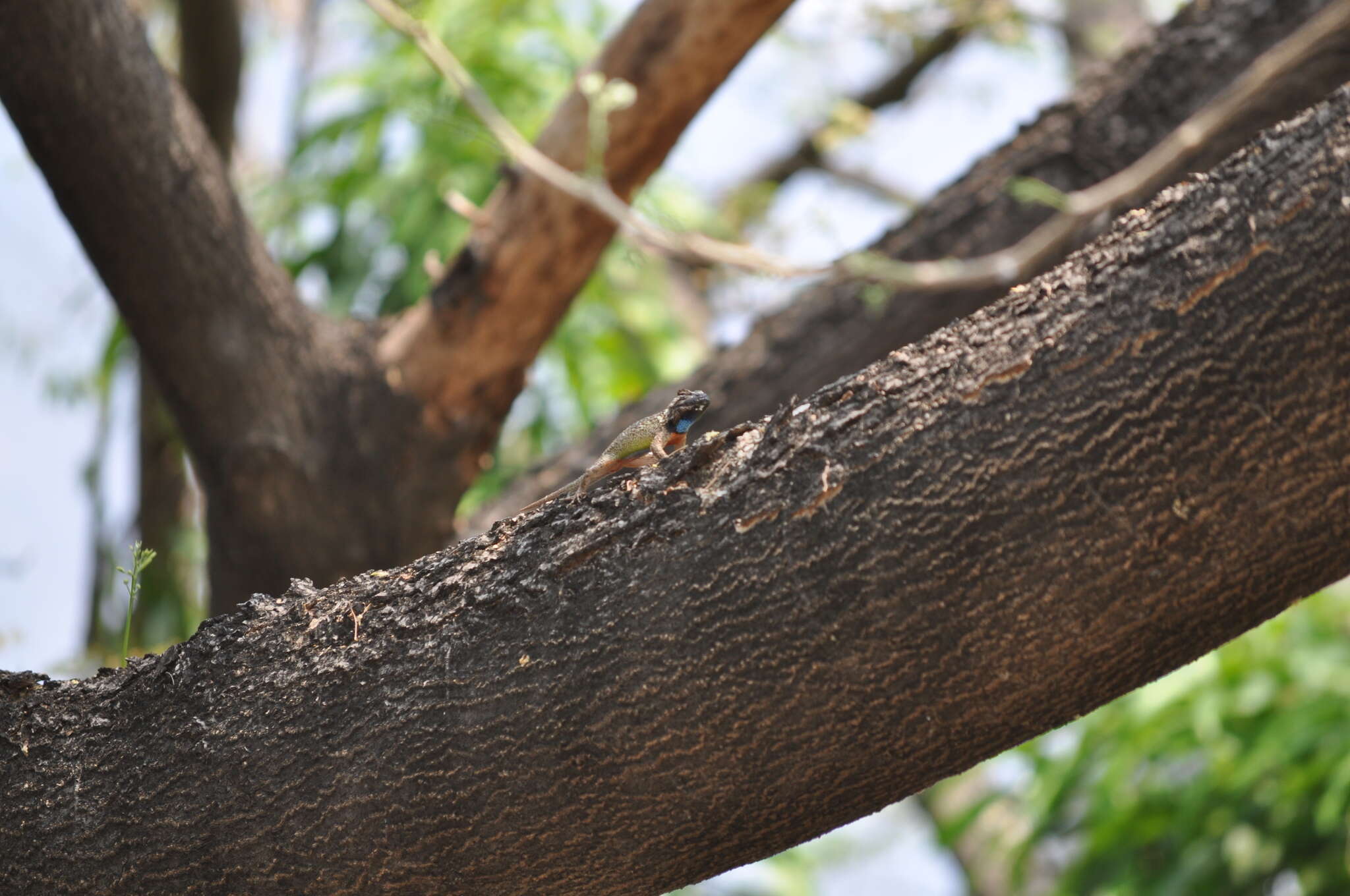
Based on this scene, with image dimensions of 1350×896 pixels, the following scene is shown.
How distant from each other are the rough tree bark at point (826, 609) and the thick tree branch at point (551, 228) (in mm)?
2073

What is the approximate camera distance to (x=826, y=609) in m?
1.63

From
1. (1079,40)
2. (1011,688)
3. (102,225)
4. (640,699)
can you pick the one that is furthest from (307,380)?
(1079,40)

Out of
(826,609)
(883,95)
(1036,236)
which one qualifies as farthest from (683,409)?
(883,95)

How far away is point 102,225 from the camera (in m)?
3.31

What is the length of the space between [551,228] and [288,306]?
86 cm

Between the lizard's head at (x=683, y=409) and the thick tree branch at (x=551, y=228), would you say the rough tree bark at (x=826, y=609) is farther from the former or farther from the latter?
the thick tree branch at (x=551, y=228)

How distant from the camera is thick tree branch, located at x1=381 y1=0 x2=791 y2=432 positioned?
11.9 feet

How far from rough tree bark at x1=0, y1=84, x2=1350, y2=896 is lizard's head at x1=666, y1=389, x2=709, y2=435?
1.05 meters

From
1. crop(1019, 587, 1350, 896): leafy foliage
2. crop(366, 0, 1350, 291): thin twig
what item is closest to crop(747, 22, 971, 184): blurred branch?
crop(1019, 587, 1350, 896): leafy foliage

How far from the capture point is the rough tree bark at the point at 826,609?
61.1 inches

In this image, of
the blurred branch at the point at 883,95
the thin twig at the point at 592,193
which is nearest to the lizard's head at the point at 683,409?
the thin twig at the point at 592,193

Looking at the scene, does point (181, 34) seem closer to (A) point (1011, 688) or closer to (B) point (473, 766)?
(B) point (473, 766)

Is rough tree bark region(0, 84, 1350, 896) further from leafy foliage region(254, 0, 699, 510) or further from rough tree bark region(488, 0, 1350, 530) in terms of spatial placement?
leafy foliage region(254, 0, 699, 510)

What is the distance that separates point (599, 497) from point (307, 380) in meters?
2.27
